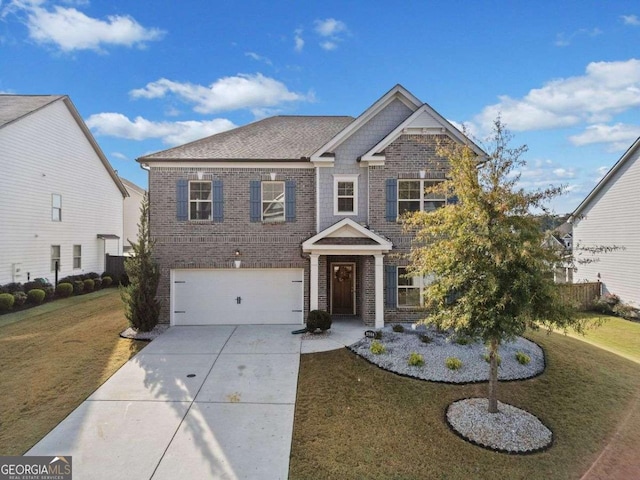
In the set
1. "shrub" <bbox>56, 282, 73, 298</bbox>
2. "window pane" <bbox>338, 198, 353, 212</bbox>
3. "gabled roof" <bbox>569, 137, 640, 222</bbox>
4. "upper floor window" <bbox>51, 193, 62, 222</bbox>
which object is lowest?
"shrub" <bbox>56, 282, 73, 298</bbox>

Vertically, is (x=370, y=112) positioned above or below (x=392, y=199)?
above

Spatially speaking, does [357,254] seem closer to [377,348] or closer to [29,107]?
[377,348]

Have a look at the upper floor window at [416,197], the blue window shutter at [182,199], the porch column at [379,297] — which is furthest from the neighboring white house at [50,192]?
the upper floor window at [416,197]

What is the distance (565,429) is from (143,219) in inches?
509

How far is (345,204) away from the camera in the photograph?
13578 millimetres

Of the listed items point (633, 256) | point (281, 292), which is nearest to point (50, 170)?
point (281, 292)

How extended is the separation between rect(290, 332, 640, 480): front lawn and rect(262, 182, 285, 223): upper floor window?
5938 mm

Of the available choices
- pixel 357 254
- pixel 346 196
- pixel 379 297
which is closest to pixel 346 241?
pixel 357 254

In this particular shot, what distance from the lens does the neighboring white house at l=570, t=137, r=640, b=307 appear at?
1622 cm

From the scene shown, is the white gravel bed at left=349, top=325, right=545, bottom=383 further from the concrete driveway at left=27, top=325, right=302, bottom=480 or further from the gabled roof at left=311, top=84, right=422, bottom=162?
the gabled roof at left=311, top=84, right=422, bottom=162

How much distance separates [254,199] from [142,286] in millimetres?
5043

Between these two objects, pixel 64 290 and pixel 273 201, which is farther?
pixel 64 290

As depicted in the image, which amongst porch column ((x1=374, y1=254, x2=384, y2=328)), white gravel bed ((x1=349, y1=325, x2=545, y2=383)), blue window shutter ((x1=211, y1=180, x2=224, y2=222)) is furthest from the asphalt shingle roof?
white gravel bed ((x1=349, y1=325, x2=545, y2=383))

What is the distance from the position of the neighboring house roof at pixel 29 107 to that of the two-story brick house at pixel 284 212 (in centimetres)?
984
